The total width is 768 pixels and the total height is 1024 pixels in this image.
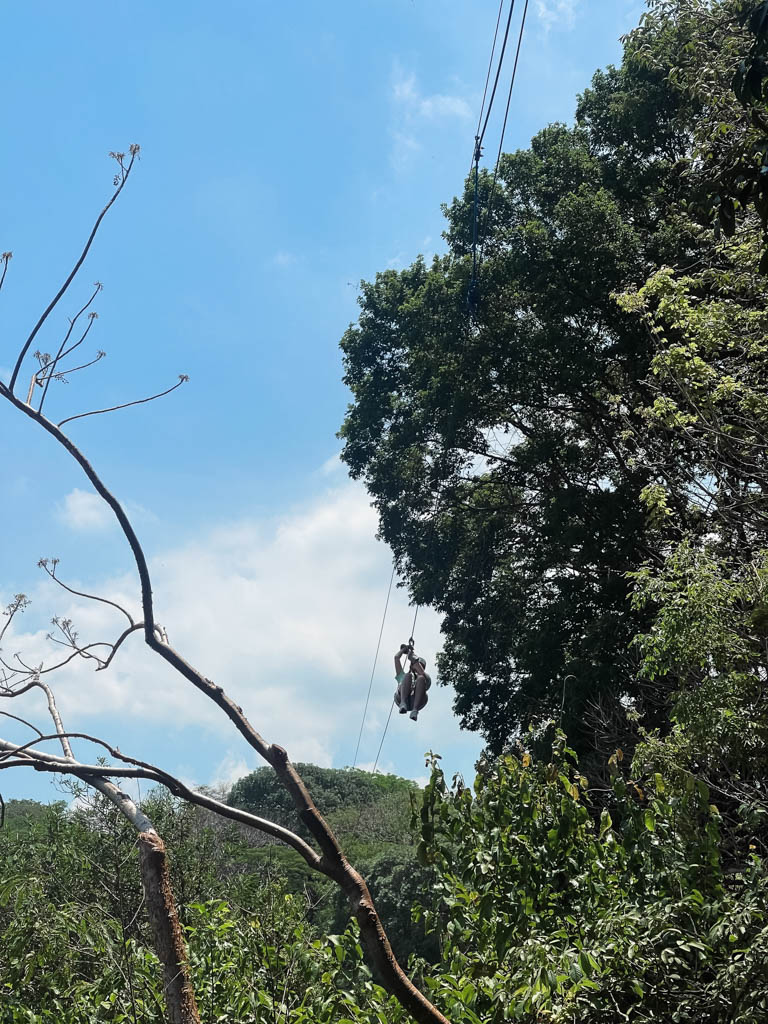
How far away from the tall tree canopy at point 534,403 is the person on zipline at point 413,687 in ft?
13.0

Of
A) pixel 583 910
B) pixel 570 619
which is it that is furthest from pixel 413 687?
pixel 570 619

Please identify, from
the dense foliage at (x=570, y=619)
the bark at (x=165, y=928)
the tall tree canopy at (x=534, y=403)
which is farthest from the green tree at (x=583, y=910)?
the tall tree canopy at (x=534, y=403)

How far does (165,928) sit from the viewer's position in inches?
119

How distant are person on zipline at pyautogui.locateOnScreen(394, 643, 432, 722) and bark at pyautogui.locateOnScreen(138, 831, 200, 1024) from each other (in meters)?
4.31

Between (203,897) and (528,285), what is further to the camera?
(203,897)

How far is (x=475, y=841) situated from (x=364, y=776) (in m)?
40.1

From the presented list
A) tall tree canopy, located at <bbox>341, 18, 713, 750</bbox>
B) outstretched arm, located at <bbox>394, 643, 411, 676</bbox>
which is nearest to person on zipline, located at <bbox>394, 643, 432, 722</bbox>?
outstretched arm, located at <bbox>394, 643, 411, 676</bbox>

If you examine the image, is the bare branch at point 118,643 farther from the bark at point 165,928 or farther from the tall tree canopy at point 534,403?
the tall tree canopy at point 534,403

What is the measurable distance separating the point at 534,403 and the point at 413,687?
23.2 ft

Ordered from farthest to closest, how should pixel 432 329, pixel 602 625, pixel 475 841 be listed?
pixel 432 329 < pixel 602 625 < pixel 475 841

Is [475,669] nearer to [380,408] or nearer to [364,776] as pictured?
[380,408]

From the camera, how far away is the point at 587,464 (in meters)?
13.3

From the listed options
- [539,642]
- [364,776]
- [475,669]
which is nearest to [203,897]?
[475,669]

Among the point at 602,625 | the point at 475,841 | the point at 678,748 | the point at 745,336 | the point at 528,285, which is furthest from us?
the point at 528,285
